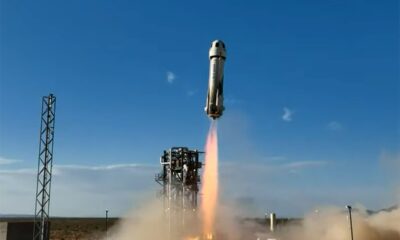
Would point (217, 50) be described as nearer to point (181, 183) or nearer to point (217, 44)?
point (217, 44)

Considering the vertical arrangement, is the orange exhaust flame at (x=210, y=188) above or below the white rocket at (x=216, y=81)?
below

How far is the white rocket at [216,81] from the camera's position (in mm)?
46281

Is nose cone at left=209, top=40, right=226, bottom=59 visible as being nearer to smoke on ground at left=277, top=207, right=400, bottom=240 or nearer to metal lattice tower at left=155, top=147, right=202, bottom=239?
metal lattice tower at left=155, top=147, right=202, bottom=239

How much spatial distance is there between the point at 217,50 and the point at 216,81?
3.29 metres

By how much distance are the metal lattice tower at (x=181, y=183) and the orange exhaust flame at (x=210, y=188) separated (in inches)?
74.7

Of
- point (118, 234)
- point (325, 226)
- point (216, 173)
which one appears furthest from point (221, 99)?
point (118, 234)

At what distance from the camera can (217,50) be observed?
47688 mm

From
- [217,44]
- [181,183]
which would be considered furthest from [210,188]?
[217,44]

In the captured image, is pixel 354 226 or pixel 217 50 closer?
pixel 217 50

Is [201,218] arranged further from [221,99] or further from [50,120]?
[50,120]

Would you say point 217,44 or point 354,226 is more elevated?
point 217,44

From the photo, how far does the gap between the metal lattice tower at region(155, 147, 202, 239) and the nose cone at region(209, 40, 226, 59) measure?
557 inches

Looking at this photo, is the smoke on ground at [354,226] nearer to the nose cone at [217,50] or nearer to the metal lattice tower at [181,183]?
the metal lattice tower at [181,183]

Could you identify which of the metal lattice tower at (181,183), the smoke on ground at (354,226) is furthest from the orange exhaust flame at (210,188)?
the smoke on ground at (354,226)
